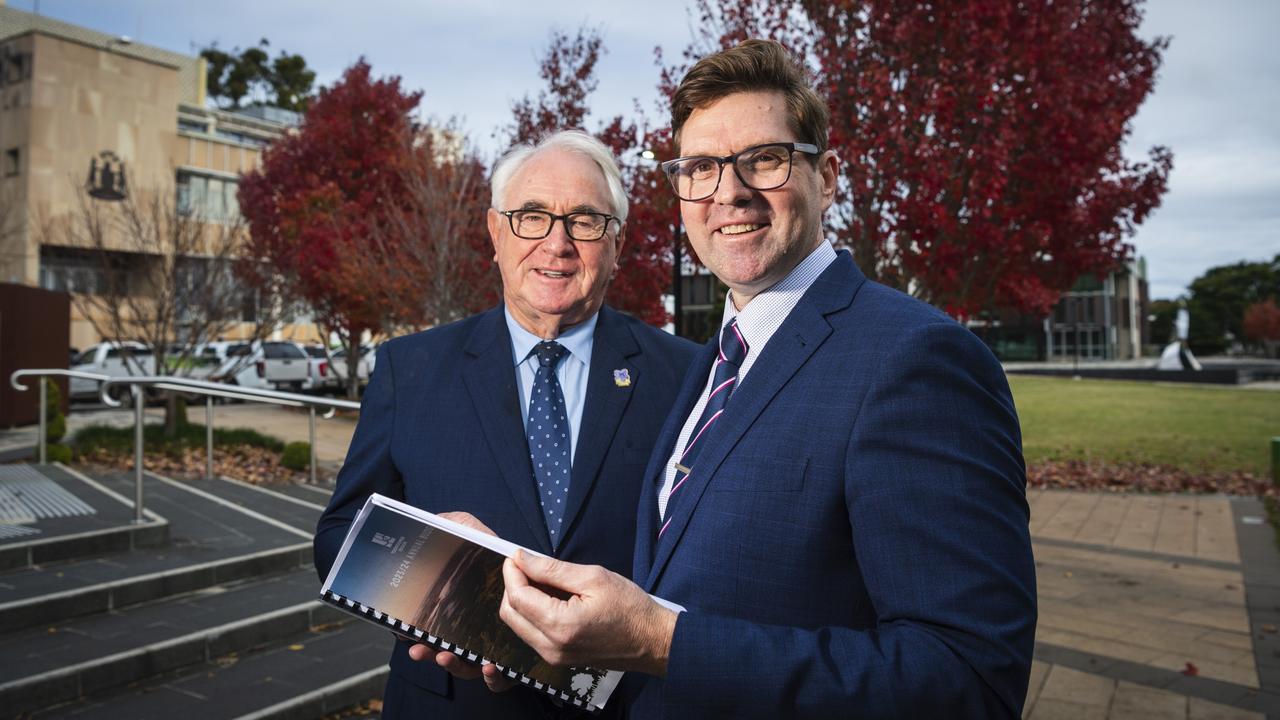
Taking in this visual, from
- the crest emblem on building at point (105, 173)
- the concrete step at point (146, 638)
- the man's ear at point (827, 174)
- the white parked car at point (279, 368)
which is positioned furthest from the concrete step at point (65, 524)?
the crest emblem on building at point (105, 173)

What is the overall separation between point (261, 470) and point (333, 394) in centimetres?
1668

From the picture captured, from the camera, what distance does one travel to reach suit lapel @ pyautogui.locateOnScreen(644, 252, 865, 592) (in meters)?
1.51

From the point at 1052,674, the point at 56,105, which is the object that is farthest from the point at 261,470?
the point at 56,105

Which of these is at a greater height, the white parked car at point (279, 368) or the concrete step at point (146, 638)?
the white parked car at point (279, 368)

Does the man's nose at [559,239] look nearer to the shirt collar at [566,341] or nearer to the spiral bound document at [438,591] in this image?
the shirt collar at [566,341]

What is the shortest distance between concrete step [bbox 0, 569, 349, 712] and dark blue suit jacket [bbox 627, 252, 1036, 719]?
170 inches

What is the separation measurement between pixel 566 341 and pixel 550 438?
0.34 m

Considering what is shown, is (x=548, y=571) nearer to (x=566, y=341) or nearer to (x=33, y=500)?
(x=566, y=341)

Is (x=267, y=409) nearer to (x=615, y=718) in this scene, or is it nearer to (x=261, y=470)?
(x=261, y=470)

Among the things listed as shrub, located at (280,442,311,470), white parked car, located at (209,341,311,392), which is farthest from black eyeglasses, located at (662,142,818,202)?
white parked car, located at (209,341,311,392)

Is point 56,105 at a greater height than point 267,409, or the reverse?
point 56,105

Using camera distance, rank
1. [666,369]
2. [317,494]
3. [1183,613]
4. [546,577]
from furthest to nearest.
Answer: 1. [317,494]
2. [1183,613]
3. [666,369]
4. [546,577]

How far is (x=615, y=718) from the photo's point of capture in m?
2.04

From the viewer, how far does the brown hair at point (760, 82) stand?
1657 mm
